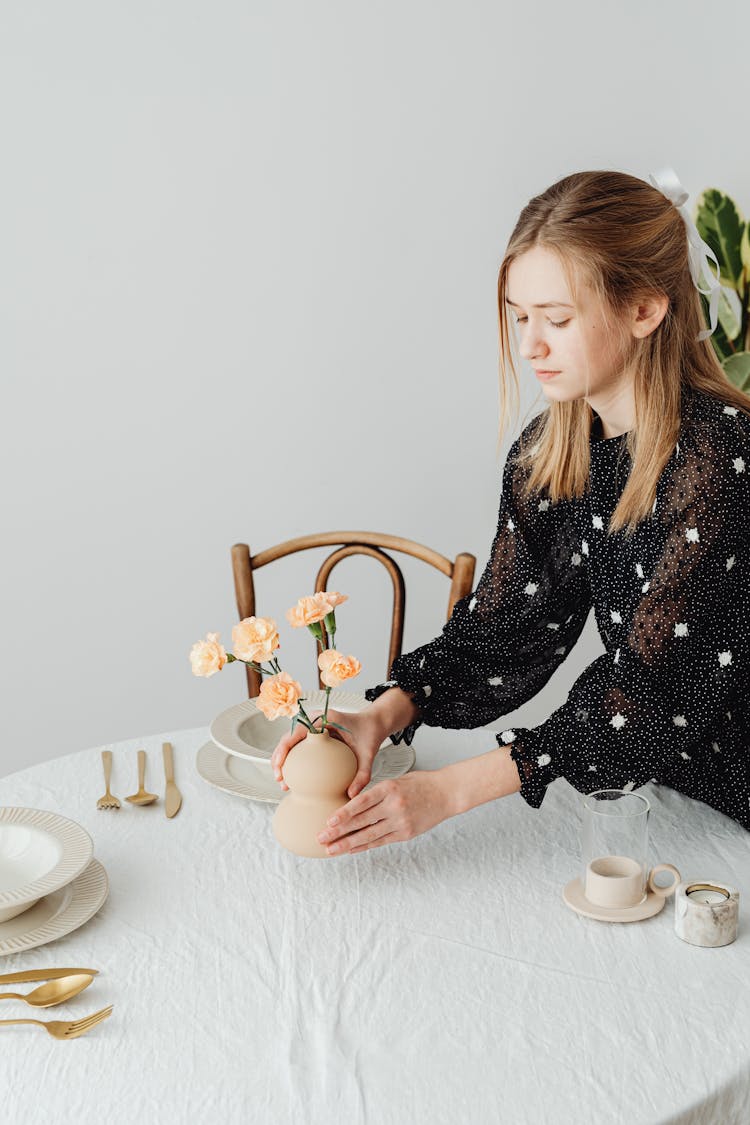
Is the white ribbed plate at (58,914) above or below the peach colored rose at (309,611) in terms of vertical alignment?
below

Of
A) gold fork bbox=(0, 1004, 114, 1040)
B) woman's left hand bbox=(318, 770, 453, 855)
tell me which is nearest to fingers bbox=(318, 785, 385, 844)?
woman's left hand bbox=(318, 770, 453, 855)

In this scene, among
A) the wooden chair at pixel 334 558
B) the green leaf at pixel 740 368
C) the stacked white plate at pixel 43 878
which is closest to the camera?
the stacked white plate at pixel 43 878

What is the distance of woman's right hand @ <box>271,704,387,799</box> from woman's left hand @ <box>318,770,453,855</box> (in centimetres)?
5

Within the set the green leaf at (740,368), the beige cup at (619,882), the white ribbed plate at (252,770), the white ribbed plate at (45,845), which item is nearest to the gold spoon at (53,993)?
the white ribbed plate at (45,845)

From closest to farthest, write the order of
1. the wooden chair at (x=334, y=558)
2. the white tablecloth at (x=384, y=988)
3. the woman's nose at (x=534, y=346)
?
the white tablecloth at (x=384, y=988), the woman's nose at (x=534, y=346), the wooden chair at (x=334, y=558)

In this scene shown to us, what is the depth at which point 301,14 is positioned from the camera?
8.04ft

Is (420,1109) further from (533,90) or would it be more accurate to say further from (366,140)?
(533,90)

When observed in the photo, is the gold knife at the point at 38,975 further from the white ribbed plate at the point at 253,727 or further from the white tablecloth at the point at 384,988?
the white ribbed plate at the point at 253,727

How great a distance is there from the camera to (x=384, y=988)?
104 centimetres

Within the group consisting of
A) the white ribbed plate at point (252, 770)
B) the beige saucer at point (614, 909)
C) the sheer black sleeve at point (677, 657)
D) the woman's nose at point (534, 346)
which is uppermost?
the woman's nose at point (534, 346)

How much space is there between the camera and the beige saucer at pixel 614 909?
114cm

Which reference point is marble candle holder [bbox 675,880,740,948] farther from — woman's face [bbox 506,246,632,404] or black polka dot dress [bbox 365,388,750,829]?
woman's face [bbox 506,246,632,404]

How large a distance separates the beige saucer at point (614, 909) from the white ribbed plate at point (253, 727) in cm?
43

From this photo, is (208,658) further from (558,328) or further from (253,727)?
(558,328)
